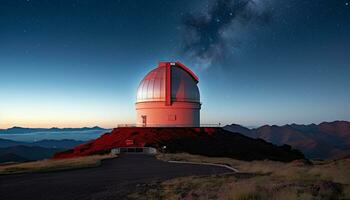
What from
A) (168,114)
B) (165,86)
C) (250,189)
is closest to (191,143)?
(168,114)

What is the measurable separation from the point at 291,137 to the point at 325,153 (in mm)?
51356

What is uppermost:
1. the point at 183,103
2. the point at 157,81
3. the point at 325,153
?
the point at 157,81

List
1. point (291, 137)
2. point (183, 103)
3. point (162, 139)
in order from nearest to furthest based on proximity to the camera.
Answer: point (162, 139) < point (183, 103) < point (291, 137)

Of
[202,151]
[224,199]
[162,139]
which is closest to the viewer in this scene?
[224,199]

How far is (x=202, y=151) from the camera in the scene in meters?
31.0

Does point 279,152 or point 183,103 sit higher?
point 183,103

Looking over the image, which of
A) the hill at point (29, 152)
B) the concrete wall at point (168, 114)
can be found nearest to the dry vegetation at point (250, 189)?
the concrete wall at point (168, 114)

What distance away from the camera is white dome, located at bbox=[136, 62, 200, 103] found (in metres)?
41.0

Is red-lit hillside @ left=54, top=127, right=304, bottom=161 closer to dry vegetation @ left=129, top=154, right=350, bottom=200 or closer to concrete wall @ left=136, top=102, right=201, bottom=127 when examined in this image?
concrete wall @ left=136, top=102, right=201, bottom=127

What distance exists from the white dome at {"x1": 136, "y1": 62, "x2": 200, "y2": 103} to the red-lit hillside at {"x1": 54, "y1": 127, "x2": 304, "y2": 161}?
523cm

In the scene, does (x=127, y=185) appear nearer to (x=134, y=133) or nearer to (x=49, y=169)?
(x=49, y=169)

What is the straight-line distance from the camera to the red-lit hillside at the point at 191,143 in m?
31.0

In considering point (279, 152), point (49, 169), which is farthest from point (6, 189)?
point (279, 152)

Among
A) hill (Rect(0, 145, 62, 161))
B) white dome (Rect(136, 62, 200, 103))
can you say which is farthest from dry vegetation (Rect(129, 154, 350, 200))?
hill (Rect(0, 145, 62, 161))
